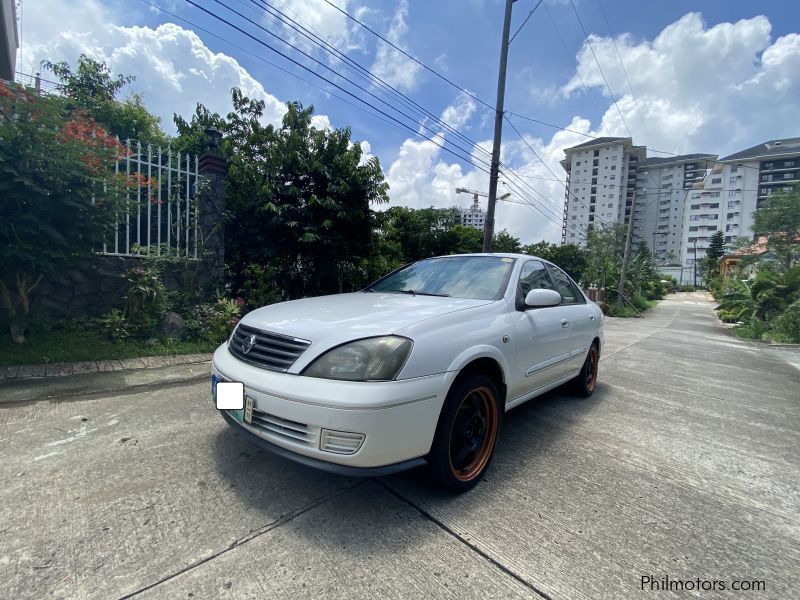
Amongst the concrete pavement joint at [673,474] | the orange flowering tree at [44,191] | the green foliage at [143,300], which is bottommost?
the concrete pavement joint at [673,474]

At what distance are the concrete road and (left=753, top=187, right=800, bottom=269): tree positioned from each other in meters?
17.2

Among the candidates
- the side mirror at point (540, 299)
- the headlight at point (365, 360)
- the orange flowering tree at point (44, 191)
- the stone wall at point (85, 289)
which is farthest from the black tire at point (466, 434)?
the stone wall at point (85, 289)

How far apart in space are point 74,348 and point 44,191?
177 centimetres

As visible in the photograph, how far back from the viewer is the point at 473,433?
2404mm

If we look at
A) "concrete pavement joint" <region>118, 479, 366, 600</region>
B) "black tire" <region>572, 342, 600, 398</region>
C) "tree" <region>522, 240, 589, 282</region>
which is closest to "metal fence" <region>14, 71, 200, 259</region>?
"concrete pavement joint" <region>118, 479, 366, 600</region>

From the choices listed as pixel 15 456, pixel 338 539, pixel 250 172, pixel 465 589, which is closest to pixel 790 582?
pixel 465 589

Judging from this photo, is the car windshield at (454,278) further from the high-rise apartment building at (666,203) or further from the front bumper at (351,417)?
the high-rise apartment building at (666,203)

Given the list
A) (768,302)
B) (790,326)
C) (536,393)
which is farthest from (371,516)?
(768,302)

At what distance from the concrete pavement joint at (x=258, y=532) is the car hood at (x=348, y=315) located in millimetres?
872

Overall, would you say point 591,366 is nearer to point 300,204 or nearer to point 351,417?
point 351,417

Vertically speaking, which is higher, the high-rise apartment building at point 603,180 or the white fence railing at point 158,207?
the high-rise apartment building at point 603,180

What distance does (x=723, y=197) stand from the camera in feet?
244

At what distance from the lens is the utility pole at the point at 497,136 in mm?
9875

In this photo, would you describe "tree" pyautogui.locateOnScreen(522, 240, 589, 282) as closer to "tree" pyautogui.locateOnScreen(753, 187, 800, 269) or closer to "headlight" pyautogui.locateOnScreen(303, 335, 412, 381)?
"tree" pyautogui.locateOnScreen(753, 187, 800, 269)
